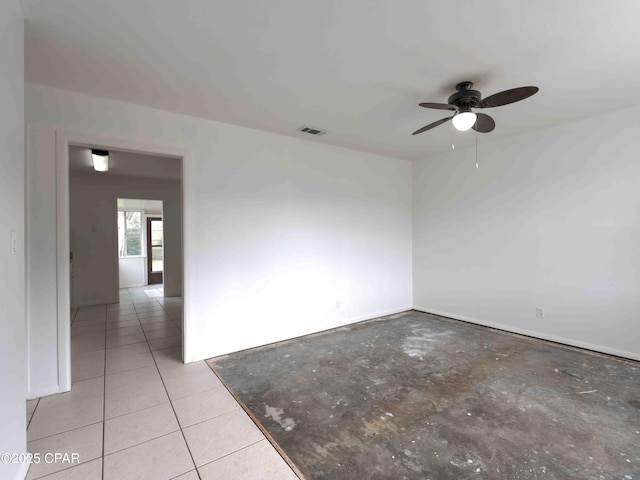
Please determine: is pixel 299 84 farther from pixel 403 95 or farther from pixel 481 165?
pixel 481 165

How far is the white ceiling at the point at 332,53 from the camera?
1.67m

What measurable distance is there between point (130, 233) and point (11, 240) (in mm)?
7621

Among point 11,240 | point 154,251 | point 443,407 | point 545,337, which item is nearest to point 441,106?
point 443,407

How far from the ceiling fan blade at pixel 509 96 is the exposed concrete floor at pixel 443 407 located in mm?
2270

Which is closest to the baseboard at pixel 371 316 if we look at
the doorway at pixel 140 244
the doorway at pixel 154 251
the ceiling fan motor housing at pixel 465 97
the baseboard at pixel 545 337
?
the baseboard at pixel 545 337

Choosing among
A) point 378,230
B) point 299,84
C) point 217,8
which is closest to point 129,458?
point 217,8

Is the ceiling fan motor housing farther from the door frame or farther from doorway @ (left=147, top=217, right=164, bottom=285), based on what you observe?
doorway @ (left=147, top=217, right=164, bottom=285)

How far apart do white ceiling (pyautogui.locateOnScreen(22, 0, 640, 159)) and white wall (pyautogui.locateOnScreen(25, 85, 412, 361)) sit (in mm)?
265

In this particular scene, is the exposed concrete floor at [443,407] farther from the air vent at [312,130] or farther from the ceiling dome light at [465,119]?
the air vent at [312,130]

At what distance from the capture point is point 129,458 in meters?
1.70

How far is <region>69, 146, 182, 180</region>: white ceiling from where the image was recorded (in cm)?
424

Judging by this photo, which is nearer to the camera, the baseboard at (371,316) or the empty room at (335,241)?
the empty room at (335,241)

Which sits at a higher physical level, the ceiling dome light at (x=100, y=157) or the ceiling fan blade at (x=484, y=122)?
the ceiling dome light at (x=100, y=157)

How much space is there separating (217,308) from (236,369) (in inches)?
27.1
